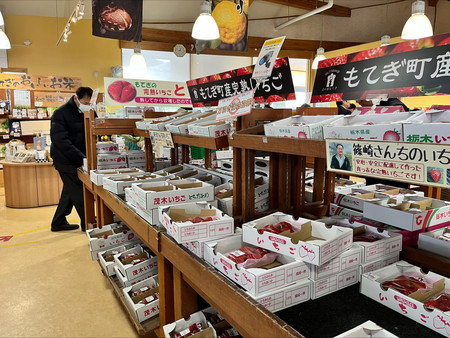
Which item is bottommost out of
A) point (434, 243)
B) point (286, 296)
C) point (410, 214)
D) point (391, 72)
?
point (286, 296)

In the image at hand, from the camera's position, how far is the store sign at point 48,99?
8.28 metres

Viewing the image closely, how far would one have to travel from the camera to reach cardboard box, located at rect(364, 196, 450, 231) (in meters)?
1.64

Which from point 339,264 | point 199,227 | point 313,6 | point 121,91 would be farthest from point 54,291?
point 313,6

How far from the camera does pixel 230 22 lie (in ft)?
20.2

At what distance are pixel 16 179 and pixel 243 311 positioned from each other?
5.86m

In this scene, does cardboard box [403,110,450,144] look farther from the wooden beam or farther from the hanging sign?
the wooden beam

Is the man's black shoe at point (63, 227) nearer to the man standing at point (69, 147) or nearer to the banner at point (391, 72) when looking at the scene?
the man standing at point (69, 147)

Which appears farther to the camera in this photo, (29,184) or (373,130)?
(29,184)

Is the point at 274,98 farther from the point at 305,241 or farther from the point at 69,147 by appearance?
the point at 69,147

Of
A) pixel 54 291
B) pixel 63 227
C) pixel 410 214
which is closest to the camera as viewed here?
pixel 410 214

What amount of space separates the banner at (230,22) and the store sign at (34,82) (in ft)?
14.8

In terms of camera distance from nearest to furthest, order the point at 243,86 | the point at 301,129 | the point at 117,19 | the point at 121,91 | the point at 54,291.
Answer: the point at 301,129, the point at 243,86, the point at 54,291, the point at 121,91, the point at 117,19

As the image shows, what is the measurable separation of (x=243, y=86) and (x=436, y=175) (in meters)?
1.40

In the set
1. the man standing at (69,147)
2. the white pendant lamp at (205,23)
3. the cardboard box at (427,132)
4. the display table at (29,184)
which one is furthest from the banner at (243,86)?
the display table at (29,184)
